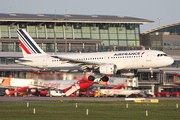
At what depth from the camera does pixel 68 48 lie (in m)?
96.6

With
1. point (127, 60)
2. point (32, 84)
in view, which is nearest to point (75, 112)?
point (127, 60)

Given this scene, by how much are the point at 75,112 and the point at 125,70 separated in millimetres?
21122

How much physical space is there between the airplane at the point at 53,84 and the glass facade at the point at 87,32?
30.1 metres

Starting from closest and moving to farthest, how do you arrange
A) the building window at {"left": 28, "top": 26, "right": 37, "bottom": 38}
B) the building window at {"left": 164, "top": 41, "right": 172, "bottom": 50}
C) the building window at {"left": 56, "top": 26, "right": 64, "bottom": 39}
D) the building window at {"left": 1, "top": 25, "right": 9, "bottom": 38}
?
the building window at {"left": 1, "top": 25, "right": 9, "bottom": 38}, the building window at {"left": 28, "top": 26, "right": 37, "bottom": 38}, the building window at {"left": 56, "top": 26, "right": 64, "bottom": 39}, the building window at {"left": 164, "top": 41, "right": 172, "bottom": 50}

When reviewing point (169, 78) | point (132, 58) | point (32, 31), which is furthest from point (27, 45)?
point (169, 78)

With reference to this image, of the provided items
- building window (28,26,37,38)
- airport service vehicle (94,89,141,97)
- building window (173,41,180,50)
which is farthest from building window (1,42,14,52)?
building window (173,41,180,50)

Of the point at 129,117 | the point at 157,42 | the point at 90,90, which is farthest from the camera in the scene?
the point at 157,42

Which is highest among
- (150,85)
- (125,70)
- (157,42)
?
(157,42)

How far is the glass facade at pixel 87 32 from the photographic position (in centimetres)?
10619

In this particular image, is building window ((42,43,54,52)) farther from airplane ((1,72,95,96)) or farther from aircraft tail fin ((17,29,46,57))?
aircraft tail fin ((17,29,46,57))

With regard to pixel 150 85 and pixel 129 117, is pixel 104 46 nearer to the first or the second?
pixel 150 85

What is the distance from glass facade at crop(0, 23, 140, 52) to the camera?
348 feet

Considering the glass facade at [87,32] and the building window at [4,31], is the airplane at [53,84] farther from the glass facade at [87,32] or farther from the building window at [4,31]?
the building window at [4,31]

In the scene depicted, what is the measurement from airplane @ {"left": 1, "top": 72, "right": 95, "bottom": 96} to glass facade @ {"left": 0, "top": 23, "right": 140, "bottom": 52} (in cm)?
3010
